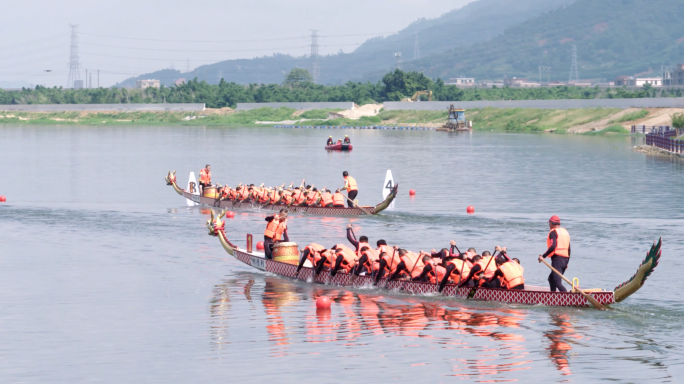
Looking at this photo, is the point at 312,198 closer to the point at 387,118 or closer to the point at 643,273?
the point at 643,273

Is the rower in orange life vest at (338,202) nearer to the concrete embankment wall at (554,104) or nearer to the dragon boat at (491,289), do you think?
the dragon boat at (491,289)

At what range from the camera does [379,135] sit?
4850 inches

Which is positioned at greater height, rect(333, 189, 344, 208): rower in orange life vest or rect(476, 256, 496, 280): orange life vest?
rect(333, 189, 344, 208): rower in orange life vest

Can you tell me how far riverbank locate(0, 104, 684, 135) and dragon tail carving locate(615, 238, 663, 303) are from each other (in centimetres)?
8572

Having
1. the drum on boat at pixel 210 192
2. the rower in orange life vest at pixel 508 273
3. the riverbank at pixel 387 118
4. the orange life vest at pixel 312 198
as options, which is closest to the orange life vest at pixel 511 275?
the rower in orange life vest at pixel 508 273

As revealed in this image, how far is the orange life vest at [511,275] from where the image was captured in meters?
23.4

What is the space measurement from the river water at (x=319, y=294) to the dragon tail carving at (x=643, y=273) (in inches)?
30.5

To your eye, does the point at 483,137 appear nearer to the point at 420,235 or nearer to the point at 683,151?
the point at 683,151

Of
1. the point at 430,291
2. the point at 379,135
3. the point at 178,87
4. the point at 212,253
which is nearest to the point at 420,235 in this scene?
the point at 212,253

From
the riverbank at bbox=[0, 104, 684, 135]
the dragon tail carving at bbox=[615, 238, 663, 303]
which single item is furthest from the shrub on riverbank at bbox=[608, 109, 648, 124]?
the dragon tail carving at bbox=[615, 238, 663, 303]

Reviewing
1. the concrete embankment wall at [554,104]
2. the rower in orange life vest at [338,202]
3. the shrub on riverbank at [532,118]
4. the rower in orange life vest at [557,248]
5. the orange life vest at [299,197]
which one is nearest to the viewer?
the rower in orange life vest at [557,248]

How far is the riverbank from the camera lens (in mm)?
113188

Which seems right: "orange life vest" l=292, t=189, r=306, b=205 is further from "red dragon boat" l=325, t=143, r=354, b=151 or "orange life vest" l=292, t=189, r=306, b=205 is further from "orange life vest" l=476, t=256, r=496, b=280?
"red dragon boat" l=325, t=143, r=354, b=151

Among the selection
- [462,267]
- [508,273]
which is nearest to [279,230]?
[462,267]
